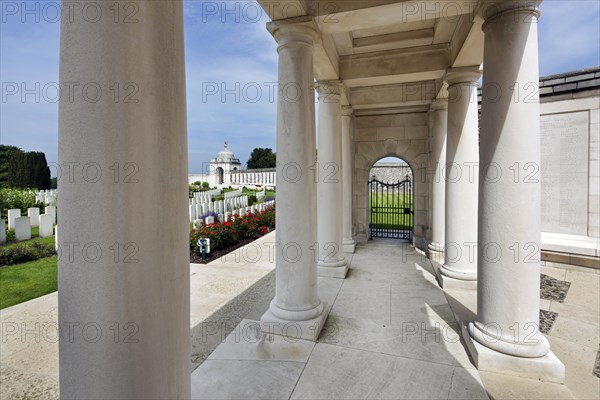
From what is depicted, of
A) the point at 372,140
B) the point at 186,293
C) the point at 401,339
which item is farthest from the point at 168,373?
the point at 372,140

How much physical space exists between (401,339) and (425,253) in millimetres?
6379

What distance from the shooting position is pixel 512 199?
4.04 metres

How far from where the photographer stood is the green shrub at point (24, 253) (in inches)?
378

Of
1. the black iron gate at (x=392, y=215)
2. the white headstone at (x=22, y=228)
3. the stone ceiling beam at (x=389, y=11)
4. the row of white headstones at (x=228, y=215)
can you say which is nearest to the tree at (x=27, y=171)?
the white headstone at (x=22, y=228)

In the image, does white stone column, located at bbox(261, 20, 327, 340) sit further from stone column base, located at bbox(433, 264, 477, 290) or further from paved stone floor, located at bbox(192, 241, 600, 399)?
stone column base, located at bbox(433, 264, 477, 290)

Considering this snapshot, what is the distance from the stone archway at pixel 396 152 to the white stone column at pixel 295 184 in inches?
305

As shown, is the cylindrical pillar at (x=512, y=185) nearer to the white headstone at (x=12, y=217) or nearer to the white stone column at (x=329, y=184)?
the white stone column at (x=329, y=184)

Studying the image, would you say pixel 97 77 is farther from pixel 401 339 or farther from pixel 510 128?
pixel 401 339

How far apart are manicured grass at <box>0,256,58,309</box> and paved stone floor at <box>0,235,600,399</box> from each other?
0.80 metres

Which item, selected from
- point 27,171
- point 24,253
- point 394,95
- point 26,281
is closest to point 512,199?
point 394,95

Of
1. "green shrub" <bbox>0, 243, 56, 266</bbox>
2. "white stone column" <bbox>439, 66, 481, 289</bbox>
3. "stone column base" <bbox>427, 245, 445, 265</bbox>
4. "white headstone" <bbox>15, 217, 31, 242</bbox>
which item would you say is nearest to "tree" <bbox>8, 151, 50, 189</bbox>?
"white headstone" <bbox>15, 217, 31, 242</bbox>

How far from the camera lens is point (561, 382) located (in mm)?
3840

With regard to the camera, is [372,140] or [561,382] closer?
[561,382]

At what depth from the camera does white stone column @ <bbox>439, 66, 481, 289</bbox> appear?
23.3ft
